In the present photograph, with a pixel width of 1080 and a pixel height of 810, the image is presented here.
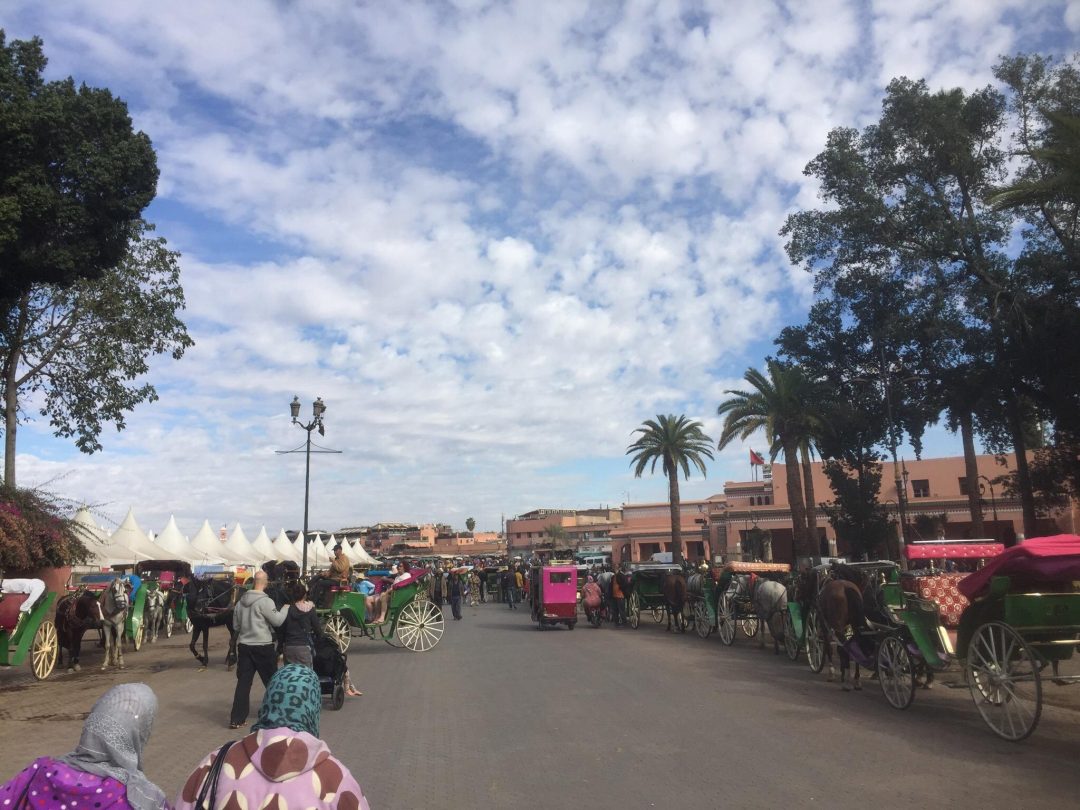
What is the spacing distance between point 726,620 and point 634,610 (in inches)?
261

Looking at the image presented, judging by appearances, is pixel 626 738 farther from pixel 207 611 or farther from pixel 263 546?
pixel 263 546

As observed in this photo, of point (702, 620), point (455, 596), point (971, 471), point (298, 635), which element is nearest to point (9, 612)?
point (298, 635)

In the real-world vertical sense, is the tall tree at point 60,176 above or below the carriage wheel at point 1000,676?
above

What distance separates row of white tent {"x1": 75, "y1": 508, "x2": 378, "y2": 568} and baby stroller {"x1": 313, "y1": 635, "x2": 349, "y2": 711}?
1458 centimetres

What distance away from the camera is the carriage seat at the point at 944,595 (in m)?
10.3

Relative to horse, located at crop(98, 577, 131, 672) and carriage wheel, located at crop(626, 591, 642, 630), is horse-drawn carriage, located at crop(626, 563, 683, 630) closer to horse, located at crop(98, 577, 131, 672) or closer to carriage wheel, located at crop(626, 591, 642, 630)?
carriage wheel, located at crop(626, 591, 642, 630)

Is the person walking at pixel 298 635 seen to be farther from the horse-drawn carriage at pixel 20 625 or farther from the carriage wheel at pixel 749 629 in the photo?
the carriage wheel at pixel 749 629

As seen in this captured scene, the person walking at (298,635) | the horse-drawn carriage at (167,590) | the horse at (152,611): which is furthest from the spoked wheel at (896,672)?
the horse at (152,611)

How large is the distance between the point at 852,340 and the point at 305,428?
81.6ft

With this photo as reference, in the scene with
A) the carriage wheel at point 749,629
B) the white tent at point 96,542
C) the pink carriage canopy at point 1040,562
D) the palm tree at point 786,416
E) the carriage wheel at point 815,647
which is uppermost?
the palm tree at point 786,416

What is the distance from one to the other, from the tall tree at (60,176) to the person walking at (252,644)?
38.5 feet

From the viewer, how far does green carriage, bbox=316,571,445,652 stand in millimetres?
15445

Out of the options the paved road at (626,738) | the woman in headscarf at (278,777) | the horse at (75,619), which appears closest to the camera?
the woman in headscarf at (278,777)

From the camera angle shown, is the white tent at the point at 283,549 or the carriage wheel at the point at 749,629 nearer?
the carriage wheel at the point at 749,629
